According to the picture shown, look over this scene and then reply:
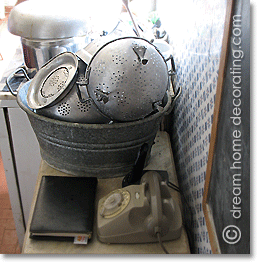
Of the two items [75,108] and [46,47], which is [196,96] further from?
[46,47]

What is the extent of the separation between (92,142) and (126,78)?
0.82 feet

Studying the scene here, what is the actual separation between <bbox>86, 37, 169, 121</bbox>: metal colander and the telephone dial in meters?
0.23

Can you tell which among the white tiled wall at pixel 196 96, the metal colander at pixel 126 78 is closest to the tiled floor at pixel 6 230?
the white tiled wall at pixel 196 96

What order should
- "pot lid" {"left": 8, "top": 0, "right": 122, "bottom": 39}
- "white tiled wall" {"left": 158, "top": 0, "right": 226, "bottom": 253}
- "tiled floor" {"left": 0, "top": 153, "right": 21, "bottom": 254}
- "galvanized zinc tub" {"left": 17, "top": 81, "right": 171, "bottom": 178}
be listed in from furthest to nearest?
"tiled floor" {"left": 0, "top": 153, "right": 21, "bottom": 254} → "pot lid" {"left": 8, "top": 0, "right": 122, "bottom": 39} → "galvanized zinc tub" {"left": 17, "top": 81, "right": 171, "bottom": 178} → "white tiled wall" {"left": 158, "top": 0, "right": 226, "bottom": 253}

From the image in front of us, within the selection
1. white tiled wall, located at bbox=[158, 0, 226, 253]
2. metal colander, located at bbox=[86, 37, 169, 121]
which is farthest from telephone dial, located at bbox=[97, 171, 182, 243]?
metal colander, located at bbox=[86, 37, 169, 121]

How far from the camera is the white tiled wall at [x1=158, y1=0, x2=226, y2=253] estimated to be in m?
0.81

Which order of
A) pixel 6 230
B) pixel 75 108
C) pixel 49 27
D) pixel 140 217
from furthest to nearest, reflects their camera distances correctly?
pixel 6 230 < pixel 49 27 < pixel 75 108 < pixel 140 217

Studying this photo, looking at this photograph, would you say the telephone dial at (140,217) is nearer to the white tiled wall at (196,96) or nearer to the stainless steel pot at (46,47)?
the white tiled wall at (196,96)

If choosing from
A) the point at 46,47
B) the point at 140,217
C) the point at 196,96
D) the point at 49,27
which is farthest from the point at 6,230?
the point at 196,96

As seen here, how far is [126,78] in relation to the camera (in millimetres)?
828

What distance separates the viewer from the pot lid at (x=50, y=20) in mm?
1318

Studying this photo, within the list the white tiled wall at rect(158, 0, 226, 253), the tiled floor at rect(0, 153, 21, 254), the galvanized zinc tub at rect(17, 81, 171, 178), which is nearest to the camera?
the white tiled wall at rect(158, 0, 226, 253)

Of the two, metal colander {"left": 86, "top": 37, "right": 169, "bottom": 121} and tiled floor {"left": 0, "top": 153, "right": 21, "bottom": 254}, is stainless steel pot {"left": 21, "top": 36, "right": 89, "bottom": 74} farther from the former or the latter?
tiled floor {"left": 0, "top": 153, "right": 21, "bottom": 254}

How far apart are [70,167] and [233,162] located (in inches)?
24.7
